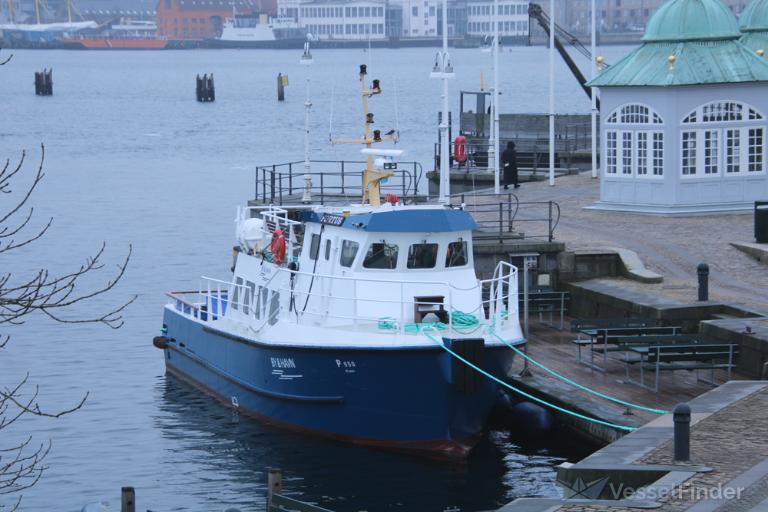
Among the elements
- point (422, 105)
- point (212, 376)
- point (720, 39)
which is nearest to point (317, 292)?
point (212, 376)

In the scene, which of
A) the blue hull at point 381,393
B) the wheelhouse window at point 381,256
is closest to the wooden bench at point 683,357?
the blue hull at point 381,393

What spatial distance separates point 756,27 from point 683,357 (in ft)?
76.8

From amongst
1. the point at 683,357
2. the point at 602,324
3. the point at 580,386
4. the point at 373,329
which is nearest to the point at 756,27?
the point at 602,324

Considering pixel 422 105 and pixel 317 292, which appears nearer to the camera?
pixel 317 292

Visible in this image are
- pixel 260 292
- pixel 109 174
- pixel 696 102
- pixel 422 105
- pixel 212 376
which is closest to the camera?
pixel 260 292

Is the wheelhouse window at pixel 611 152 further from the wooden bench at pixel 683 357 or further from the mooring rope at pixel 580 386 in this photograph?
the wooden bench at pixel 683 357

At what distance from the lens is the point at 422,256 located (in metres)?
25.5

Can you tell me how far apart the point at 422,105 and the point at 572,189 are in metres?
109

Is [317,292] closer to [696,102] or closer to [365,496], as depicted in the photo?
[365,496]

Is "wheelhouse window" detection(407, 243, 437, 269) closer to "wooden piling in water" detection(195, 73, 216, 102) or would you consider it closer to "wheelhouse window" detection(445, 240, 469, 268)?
"wheelhouse window" detection(445, 240, 469, 268)

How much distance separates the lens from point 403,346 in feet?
76.8

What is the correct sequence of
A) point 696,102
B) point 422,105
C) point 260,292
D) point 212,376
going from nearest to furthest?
point 260,292
point 212,376
point 696,102
point 422,105

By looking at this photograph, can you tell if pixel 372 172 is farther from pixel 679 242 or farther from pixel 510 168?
pixel 510 168

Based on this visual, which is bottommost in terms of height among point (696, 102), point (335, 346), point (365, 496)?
point (365, 496)
